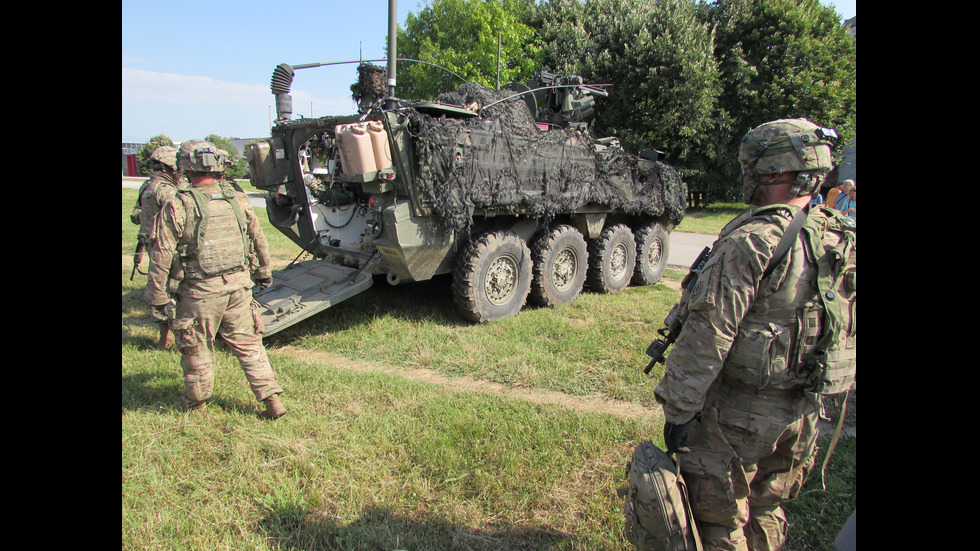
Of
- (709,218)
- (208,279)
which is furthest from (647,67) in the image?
(208,279)

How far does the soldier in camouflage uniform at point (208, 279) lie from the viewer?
12.4 feet

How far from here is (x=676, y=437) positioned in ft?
6.79

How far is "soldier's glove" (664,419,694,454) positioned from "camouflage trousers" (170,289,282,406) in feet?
9.17

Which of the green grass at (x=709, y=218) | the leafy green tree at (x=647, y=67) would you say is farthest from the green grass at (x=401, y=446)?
the leafy green tree at (x=647, y=67)

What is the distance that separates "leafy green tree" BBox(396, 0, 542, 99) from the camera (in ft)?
61.6

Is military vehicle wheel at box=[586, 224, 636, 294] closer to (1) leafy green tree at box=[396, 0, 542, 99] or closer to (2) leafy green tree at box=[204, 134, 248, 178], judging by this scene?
(2) leafy green tree at box=[204, 134, 248, 178]

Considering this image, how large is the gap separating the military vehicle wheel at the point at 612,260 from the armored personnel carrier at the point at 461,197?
2 centimetres

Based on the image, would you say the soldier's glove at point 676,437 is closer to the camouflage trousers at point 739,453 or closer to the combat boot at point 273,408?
the camouflage trousers at point 739,453

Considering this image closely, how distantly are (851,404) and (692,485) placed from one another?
303cm

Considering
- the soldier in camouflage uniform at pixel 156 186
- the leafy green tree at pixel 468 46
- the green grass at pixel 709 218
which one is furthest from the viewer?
the leafy green tree at pixel 468 46

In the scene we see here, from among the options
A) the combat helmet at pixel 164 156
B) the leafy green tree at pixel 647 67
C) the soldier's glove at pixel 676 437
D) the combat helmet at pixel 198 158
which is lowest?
the soldier's glove at pixel 676 437
